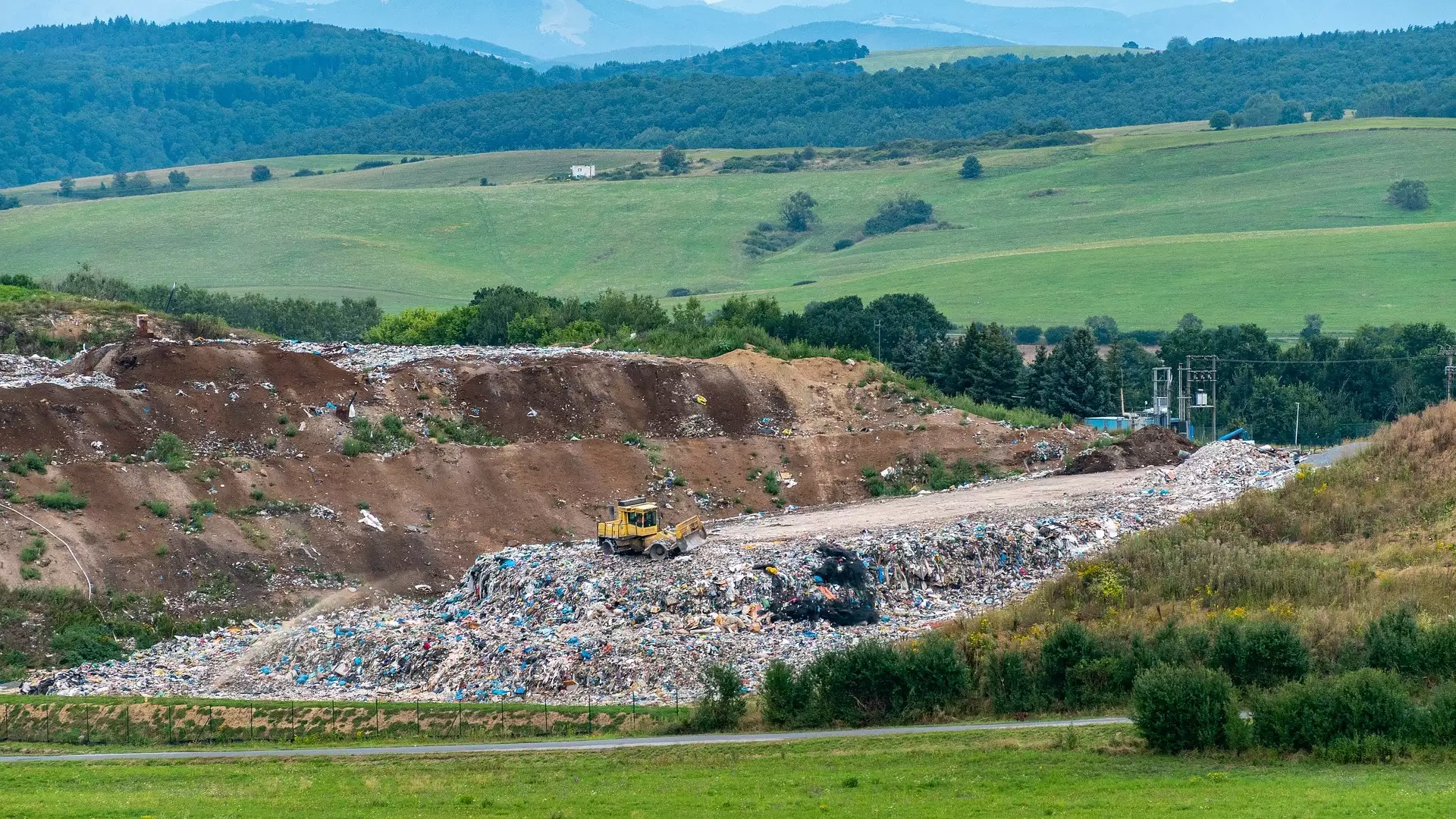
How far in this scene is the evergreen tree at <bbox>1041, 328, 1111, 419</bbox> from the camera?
250 feet

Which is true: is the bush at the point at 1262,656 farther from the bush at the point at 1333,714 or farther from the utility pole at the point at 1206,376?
the utility pole at the point at 1206,376

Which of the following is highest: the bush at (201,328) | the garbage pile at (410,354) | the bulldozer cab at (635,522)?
the bush at (201,328)

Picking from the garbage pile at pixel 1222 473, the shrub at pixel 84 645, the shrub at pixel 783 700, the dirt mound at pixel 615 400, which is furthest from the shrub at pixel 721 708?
the dirt mound at pixel 615 400

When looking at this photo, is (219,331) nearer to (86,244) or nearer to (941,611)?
(941,611)

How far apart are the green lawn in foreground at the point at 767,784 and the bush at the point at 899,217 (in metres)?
142

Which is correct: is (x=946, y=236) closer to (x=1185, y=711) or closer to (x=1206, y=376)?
(x=1206, y=376)

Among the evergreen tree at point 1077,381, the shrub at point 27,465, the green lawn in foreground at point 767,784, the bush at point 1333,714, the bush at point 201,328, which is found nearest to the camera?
the green lawn in foreground at point 767,784

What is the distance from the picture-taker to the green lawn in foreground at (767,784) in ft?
80.8

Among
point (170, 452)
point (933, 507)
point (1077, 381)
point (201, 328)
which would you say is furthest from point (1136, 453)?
point (201, 328)

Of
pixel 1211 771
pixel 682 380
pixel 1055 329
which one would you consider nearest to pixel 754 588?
pixel 1211 771

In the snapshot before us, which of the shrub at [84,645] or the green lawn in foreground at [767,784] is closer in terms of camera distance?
the green lawn in foreground at [767,784]

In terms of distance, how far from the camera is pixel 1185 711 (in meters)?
27.9

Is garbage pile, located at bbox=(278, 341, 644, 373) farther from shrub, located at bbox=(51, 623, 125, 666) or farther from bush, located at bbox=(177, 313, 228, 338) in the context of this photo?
shrub, located at bbox=(51, 623, 125, 666)

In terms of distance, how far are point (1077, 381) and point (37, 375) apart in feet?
138
